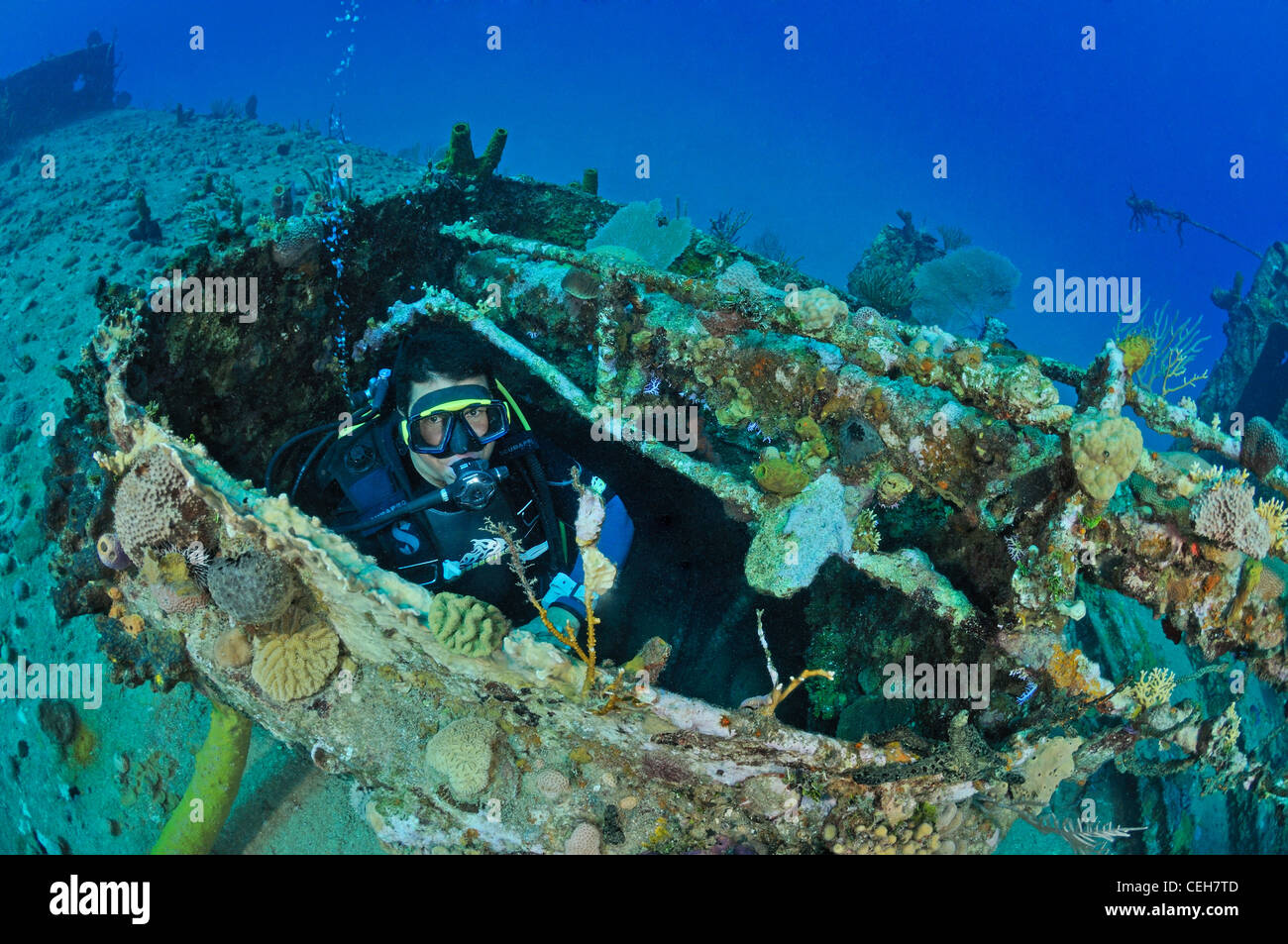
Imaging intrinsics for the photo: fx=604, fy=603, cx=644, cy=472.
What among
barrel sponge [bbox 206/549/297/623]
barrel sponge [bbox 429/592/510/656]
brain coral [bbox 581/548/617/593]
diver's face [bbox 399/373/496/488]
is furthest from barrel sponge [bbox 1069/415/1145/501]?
barrel sponge [bbox 206/549/297/623]

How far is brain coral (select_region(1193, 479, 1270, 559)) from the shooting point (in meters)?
2.89

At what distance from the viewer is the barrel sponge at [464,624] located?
2.58 metres

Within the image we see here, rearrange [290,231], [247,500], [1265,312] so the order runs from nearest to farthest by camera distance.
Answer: [247,500] < [290,231] < [1265,312]

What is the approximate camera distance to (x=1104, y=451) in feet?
9.09

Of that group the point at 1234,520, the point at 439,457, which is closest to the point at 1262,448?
the point at 1234,520

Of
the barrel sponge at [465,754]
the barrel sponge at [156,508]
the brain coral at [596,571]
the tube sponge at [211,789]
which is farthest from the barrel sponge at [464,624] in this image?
the tube sponge at [211,789]

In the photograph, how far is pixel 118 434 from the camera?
327 cm

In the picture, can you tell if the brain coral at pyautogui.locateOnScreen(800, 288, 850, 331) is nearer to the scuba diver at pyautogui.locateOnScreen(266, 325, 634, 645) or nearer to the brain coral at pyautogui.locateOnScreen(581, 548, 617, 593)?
the scuba diver at pyautogui.locateOnScreen(266, 325, 634, 645)

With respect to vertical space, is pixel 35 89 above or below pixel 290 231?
above

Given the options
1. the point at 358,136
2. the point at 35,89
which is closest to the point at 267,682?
the point at 35,89

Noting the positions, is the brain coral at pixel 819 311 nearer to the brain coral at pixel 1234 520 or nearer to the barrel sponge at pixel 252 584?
the brain coral at pixel 1234 520

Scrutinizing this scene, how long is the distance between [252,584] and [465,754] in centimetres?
140
